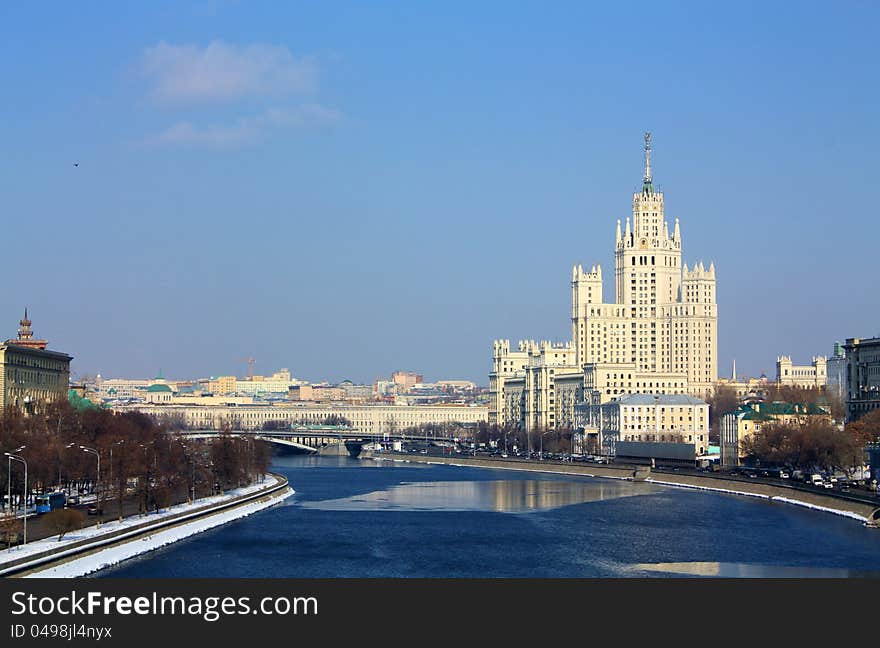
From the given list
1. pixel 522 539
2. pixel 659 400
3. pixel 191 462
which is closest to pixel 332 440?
pixel 659 400

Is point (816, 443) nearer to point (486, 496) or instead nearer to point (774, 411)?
point (486, 496)

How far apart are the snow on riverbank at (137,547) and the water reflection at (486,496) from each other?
28.0 ft

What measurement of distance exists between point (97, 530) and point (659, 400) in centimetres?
9471

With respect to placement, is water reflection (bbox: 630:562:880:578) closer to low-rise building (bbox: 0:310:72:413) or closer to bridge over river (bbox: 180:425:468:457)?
low-rise building (bbox: 0:310:72:413)

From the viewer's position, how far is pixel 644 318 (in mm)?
180625

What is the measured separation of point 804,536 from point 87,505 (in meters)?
30.6

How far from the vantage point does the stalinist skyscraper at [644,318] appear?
586 ft

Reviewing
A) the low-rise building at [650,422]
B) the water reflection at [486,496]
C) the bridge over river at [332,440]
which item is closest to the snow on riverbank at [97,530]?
the water reflection at [486,496]

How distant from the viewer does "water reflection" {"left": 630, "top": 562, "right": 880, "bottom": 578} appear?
55.4 meters

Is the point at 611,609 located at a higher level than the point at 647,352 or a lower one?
lower

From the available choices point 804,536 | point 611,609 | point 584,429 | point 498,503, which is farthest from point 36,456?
point 584,429

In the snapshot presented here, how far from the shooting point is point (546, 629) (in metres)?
41.2

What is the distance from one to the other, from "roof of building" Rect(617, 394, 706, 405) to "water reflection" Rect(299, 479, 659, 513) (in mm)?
37070

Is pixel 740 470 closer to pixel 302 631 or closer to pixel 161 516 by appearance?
pixel 161 516
